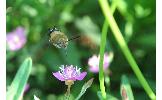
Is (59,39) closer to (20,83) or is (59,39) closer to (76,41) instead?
(20,83)

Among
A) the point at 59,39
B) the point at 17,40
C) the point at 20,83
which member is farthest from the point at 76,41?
the point at 59,39

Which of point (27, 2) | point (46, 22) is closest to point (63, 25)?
point (46, 22)

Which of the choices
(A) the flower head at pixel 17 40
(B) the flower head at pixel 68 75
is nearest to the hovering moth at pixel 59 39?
(B) the flower head at pixel 68 75

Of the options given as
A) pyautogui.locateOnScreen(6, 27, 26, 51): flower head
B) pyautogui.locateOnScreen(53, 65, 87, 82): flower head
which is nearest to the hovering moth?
pyautogui.locateOnScreen(53, 65, 87, 82): flower head

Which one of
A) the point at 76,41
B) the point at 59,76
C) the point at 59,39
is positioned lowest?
the point at 59,76
